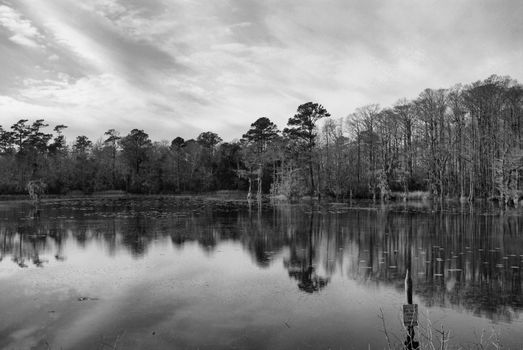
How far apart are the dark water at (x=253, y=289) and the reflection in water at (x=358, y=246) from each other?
7 cm

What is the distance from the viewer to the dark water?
775 cm

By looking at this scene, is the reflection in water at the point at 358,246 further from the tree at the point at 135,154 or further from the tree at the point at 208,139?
the tree at the point at 208,139

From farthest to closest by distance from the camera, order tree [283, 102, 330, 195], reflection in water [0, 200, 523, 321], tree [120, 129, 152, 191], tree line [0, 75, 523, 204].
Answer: tree [120, 129, 152, 191] < tree [283, 102, 330, 195] < tree line [0, 75, 523, 204] < reflection in water [0, 200, 523, 321]

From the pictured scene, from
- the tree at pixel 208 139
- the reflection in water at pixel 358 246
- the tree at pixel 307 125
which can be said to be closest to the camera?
the reflection in water at pixel 358 246

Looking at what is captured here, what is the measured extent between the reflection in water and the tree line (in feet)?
80.0

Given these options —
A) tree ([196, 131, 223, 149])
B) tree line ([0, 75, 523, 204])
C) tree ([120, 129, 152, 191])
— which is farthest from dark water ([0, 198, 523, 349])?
tree ([196, 131, 223, 149])

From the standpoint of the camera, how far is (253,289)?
11.1m

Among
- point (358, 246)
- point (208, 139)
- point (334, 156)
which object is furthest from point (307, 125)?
point (358, 246)

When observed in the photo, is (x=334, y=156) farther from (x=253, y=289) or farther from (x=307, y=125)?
(x=253, y=289)

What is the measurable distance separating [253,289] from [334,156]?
5690 cm

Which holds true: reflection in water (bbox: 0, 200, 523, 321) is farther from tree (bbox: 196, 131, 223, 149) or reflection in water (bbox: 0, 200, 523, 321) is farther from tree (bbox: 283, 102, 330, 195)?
tree (bbox: 196, 131, 223, 149)

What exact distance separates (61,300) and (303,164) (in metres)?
55.6

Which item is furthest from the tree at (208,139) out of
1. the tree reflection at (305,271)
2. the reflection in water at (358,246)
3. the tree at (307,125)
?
the tree reflection at (305,271)

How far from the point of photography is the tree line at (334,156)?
163 feet
